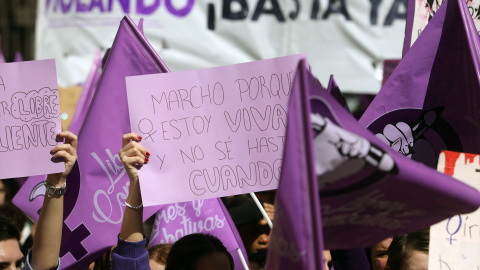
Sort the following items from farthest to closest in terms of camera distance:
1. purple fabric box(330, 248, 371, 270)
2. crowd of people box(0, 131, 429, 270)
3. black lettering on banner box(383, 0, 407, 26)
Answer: black lettering on banner box(383, 0, 407, 26), purple fabric box(330, 248, 371, 270), crowd of people box(0, 131, 429, 270)

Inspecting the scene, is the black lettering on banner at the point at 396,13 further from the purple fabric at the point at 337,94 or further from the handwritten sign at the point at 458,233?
the handwritten sign at the point at 458,233

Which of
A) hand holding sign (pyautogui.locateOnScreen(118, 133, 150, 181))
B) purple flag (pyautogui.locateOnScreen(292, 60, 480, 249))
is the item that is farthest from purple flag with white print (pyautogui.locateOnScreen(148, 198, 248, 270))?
purple flag (pyautogui.locateOnScreen(292, 60, 480, 249))

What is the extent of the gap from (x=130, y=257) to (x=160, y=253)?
65cm

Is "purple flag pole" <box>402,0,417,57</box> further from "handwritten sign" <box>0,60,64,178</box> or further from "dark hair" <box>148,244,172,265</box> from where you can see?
"handwritten sign" <box>0,60,64,178</box>

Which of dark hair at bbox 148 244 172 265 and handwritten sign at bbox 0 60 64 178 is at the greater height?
handwritten sign at bbox 0 60 64 178

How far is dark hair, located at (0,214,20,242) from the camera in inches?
124

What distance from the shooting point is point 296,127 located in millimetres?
1987

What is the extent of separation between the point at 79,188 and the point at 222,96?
0.71 metres

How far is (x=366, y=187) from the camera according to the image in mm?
2131

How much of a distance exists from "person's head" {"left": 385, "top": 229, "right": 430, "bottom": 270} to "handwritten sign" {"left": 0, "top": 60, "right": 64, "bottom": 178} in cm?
128

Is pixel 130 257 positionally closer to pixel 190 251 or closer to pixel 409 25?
pixel 190 251

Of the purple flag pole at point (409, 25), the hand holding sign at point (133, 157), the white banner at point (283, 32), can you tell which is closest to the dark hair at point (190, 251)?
the hand holding sign at point (133, 157)

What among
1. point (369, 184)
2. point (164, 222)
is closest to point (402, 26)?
point (164, 222)

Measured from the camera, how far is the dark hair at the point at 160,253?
323 centimetres
